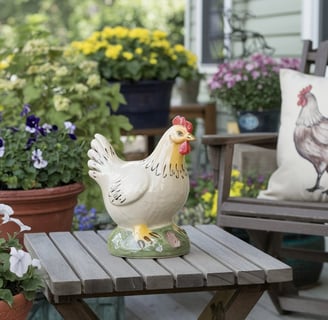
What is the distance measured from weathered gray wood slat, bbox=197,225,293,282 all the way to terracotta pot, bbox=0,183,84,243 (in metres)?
0.58

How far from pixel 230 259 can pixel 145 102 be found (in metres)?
2.55

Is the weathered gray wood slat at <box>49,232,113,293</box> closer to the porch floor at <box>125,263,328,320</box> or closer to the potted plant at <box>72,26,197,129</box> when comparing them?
the porch floor at <box>125,263,328,320</box>

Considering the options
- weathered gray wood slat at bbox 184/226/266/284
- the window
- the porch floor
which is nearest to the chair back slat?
the porch floor

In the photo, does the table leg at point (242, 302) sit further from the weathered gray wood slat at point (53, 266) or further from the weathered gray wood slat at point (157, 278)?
the weathered gray wood slat at point (53, 266)

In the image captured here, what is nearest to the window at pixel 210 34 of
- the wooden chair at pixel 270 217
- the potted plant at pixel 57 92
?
the potted plant at pixel 57 92

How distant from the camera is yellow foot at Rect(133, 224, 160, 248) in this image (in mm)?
2461

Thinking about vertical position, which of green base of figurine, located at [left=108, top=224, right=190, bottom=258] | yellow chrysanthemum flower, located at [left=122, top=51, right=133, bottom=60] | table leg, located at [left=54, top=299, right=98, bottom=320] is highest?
yellow chrysanthemum flower, located at [left=122, top=51, right=133, bottom=60]

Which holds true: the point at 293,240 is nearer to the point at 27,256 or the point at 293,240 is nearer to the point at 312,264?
the point at 312,264

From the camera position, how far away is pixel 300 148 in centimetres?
335

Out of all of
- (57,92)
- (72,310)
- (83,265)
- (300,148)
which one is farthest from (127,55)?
(72,310)

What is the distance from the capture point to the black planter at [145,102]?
16.0 ft

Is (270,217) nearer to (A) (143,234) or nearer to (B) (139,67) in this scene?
(A) (143,234)

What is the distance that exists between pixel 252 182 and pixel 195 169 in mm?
2228

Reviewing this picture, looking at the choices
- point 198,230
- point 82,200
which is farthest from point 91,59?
point 198,230
